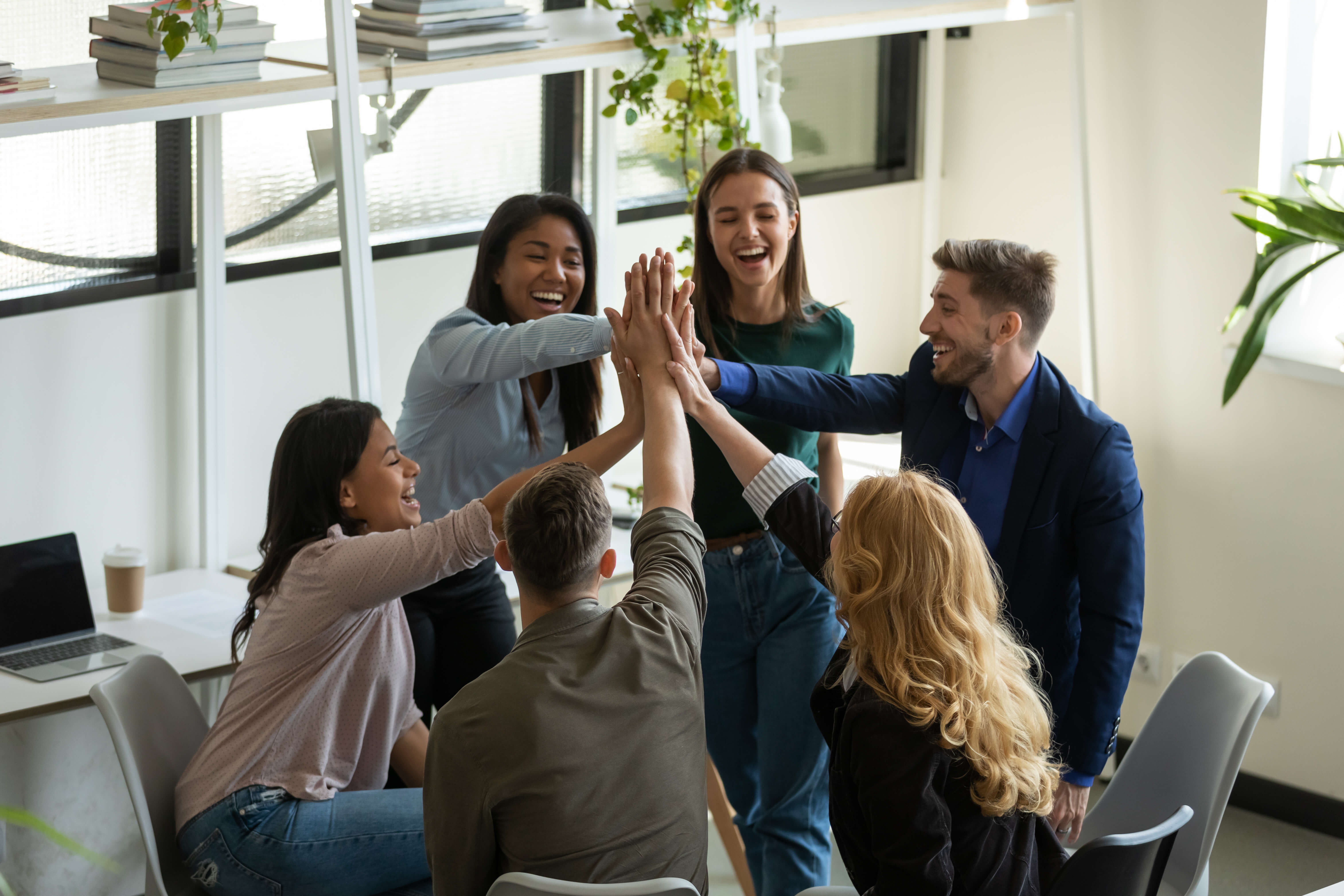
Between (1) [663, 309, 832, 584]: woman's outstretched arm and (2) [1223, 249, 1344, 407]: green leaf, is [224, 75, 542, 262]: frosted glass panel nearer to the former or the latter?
(1) [663, 309, 832, 584]: woman's outstretched arm

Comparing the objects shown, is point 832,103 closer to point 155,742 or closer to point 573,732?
point 155,742

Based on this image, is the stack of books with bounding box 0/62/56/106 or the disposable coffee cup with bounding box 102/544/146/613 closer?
the stack of books with bounding box 0/62/56/106

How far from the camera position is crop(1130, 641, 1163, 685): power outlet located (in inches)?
147

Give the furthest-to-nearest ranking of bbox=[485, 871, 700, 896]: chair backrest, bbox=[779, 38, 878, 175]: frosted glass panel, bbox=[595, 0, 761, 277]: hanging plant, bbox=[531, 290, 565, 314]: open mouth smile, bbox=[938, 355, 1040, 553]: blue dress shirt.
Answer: bbox=[779, 38, 878, 175]: frosted glass panel, bbox=[595, 0, 761, 277]: hanging plant, bbox=[531, 290, 565, 314]: open mouth smile, bbox=[938, 355, 1040, 553]: blue dress shirt, bbox=[485, 871, 700, 896]: chair backrest

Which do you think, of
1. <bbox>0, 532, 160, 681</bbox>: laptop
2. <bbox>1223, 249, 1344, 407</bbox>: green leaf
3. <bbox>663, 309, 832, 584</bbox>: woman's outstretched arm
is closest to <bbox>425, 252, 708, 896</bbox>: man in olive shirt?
<bbox>663, 309, 832, 584</bbox>: woman's outstretched arm

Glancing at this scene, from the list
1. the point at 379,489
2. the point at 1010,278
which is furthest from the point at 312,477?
the point at 1010,278

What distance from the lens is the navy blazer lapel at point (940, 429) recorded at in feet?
7.45

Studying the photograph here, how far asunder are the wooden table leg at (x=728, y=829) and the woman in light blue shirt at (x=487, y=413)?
0.79 m

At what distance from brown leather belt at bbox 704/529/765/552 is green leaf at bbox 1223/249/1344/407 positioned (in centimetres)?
157

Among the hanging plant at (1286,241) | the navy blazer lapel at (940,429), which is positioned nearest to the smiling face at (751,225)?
Result: the navy blazer lapel at (940,429)

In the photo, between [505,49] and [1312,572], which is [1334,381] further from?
[505,49]

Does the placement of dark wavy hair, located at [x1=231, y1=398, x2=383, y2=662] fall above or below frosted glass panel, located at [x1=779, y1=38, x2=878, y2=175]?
below

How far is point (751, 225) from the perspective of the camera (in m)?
2.46

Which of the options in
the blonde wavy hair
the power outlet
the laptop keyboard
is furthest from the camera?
the power outlet
